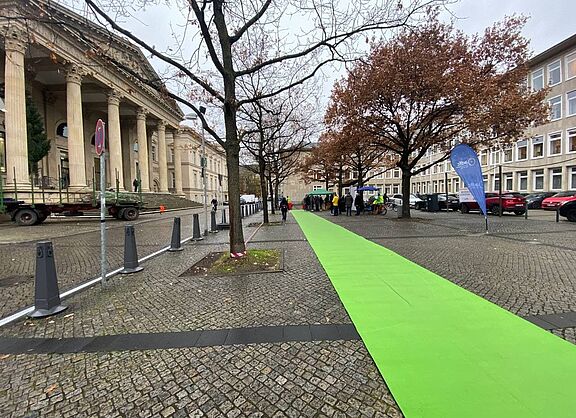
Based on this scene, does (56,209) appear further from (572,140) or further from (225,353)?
(572,140)

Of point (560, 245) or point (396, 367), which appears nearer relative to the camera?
point (396, 367)

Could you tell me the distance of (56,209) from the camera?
1903 centimetres

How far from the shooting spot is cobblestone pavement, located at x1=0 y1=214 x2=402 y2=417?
2430 millimetres

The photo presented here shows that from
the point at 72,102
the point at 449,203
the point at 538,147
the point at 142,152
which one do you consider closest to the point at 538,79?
the point at 538,147

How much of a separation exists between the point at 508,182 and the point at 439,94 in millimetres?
32454

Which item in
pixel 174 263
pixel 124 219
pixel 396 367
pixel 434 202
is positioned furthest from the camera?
pixel 434 202

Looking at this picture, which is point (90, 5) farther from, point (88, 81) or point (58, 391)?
point (88, 81)

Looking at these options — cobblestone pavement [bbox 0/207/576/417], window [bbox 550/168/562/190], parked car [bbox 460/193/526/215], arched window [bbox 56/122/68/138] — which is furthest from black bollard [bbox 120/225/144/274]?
window [bbox 550/168/562/190]

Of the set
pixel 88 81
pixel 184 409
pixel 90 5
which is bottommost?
pixel 184 409

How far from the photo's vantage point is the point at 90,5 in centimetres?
630

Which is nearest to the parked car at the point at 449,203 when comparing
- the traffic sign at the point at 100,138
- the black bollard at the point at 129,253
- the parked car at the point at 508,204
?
the parked car at the point at 508,204

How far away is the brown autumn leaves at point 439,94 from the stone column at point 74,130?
1918 centimetres

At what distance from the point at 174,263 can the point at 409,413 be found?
21.0 feet

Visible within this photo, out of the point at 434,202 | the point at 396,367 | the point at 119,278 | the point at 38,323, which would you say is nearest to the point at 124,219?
the point at 119,278
